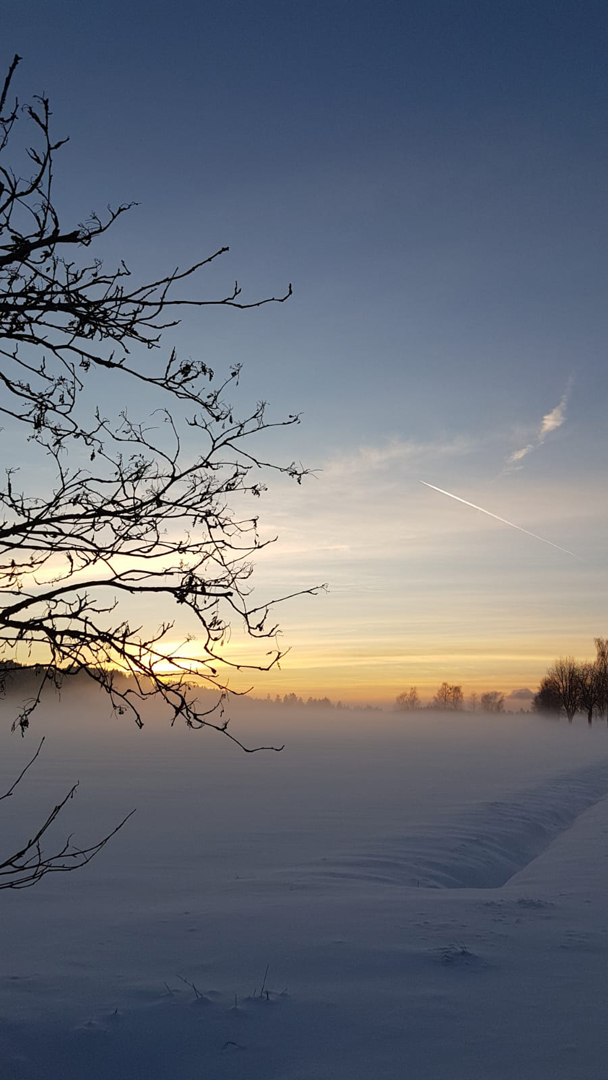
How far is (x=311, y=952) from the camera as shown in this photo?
22.2 ft

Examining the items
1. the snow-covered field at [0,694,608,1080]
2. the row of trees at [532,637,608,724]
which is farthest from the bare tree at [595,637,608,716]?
the snow-covered field at [0,694,608,1080]

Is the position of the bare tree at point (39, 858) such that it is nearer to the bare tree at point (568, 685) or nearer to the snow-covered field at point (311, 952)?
the snow-covered field at point (311, 952)

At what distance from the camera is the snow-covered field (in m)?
4.94

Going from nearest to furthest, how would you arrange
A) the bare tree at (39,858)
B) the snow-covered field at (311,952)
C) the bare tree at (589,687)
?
1. the bare tree at (39,858)
2. the snow-covered field at (311,952)
3. the bare tree at (589,687)

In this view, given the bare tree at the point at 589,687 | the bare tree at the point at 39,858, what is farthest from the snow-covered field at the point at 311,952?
the bare tree at the point at 589,687

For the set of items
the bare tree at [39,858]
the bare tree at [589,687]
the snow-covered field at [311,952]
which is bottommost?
the snow-covered field at [311,952]

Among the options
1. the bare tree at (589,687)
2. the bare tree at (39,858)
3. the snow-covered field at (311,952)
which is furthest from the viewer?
the bare tree at (589,687)

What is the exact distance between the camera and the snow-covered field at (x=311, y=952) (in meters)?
4.94

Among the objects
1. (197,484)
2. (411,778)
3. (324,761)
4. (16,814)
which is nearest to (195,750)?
(324,761)

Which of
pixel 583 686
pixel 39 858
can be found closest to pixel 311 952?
pixel 39 858

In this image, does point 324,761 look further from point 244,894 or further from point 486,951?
point 486,951

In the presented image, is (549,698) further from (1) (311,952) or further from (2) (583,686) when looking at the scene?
(1) (311,952)

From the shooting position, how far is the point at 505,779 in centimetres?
2536

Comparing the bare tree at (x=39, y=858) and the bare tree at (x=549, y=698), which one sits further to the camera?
the bare tree at (x=549, y=698)
